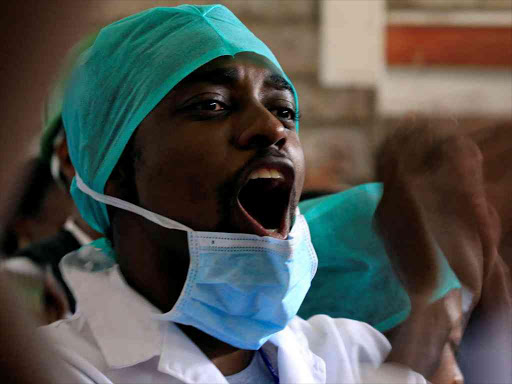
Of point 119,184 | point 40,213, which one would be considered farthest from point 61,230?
point 119,184

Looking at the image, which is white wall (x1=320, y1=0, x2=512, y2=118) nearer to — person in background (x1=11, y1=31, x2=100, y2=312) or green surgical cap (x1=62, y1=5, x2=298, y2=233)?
green surgical cap (x1=62, y1=5, x2=298, y2=233)

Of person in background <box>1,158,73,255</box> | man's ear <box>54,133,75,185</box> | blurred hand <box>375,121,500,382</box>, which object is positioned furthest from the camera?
person in background <box>1,158,73,255</box>

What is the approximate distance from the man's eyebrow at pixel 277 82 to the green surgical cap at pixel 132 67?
0.13 feet

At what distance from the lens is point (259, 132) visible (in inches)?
46.0

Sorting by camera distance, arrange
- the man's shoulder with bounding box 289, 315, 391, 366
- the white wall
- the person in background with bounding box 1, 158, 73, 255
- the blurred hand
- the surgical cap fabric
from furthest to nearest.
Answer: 1. the person in background with bounding box 1, 158, 73, 255
2. the white wall
3. the surgical cap fabric
4. the man's shoulder with bounding box 289, 315, 391, 366
5. the blurred hand

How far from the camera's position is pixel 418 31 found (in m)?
3.21

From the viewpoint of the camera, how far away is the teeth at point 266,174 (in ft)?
3.83

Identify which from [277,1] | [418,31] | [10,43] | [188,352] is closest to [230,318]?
[188,352]

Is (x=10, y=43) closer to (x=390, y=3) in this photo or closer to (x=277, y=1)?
(x=390, y=3)

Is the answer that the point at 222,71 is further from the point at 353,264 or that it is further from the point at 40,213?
the point at 40,213

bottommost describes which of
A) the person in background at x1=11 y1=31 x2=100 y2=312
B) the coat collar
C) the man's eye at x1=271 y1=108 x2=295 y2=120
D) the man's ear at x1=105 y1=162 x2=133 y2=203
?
the person in background at x1=11 y1=31 x2=100 y2=312

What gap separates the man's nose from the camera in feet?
3.84

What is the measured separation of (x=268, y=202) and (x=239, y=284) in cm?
18

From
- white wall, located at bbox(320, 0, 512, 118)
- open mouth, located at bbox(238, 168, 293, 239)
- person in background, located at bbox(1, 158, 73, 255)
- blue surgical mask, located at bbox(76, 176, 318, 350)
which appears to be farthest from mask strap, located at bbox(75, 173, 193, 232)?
person in background, located at bbox(1, 158, 73, 255)
